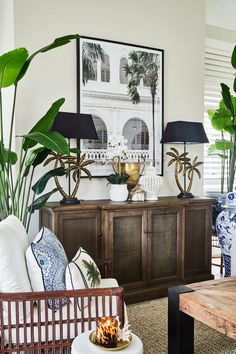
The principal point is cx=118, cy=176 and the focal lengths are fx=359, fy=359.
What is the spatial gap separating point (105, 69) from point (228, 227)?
1.96 m

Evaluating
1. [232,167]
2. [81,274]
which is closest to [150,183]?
[232,167]

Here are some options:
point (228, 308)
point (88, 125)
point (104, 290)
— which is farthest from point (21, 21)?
point (228, 308)

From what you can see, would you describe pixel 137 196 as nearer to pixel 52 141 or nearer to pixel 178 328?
pixel 52 141

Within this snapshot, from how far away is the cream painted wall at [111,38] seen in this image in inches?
127

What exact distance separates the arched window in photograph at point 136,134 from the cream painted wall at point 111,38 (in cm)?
34

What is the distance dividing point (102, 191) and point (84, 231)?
0.62 metres

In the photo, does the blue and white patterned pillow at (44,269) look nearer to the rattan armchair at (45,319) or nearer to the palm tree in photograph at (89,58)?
the rattan armchair at (45,319)

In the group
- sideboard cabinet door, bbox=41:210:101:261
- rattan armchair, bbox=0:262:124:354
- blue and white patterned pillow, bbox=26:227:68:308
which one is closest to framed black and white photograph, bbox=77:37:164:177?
sideboard cabinet door, bbox=41:210:101:261

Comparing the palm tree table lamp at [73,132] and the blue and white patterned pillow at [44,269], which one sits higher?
the palm tree table lamp at [73,132]

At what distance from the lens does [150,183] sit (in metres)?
3.46

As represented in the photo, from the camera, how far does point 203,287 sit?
2152 millimetres

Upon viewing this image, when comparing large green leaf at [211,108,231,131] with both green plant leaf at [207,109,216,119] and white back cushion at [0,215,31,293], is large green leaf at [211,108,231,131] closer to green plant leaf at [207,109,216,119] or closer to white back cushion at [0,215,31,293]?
green plant leaf at [207,109,216,119]

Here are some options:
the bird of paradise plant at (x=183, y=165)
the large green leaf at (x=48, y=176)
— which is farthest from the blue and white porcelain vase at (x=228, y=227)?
the large green leaf at (x=48, y=176)

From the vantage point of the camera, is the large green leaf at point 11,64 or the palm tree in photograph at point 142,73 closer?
the large green leaf at point 11,64
